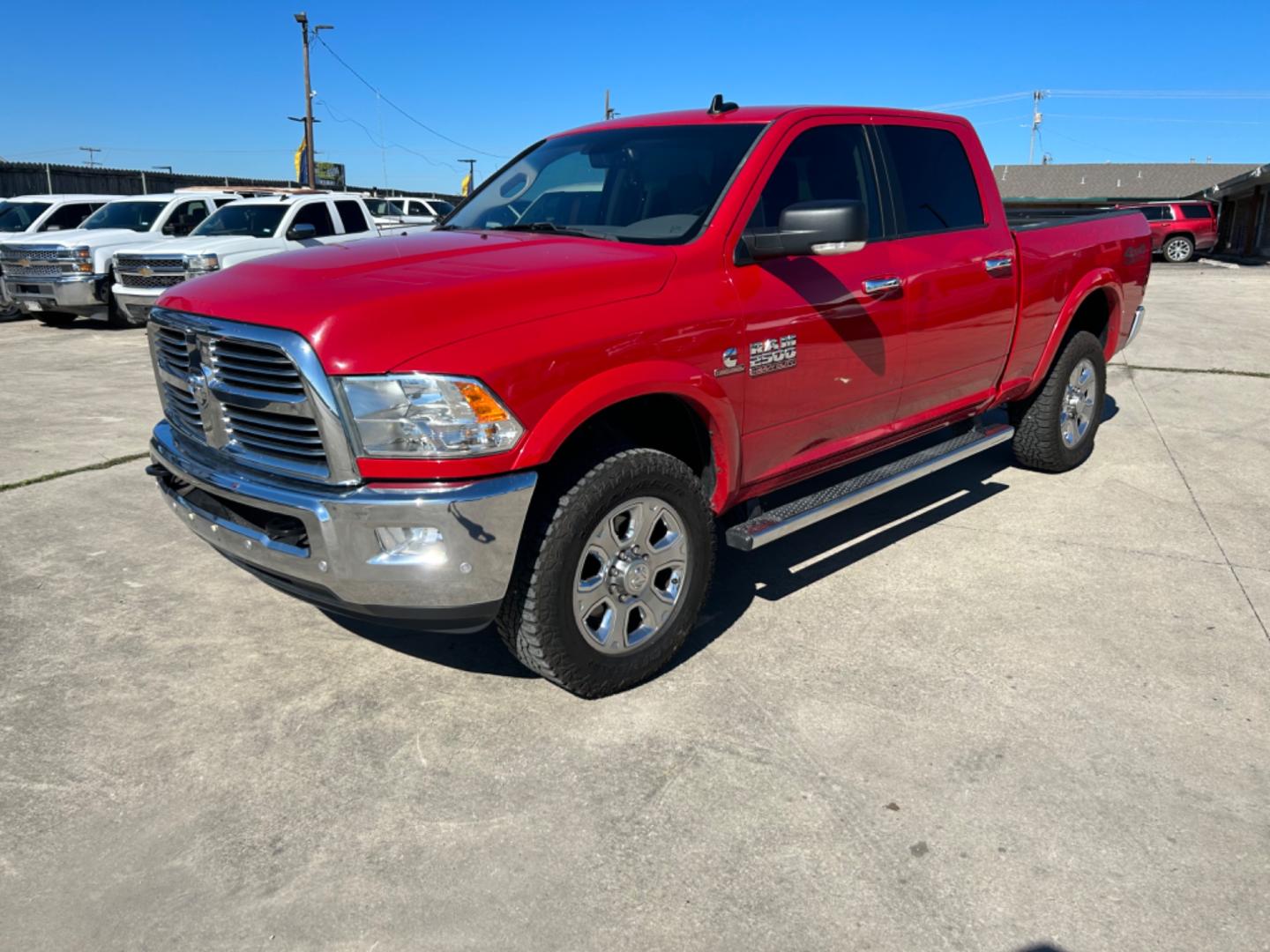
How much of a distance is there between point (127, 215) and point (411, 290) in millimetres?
14961

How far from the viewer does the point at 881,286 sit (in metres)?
4.16

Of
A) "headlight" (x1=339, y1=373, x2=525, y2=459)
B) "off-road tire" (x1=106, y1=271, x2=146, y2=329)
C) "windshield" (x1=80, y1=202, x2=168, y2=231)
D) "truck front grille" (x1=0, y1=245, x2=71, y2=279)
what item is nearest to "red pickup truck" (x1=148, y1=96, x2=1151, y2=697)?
"headlight" (x1=339, y1=373, x2=525, y2=459)

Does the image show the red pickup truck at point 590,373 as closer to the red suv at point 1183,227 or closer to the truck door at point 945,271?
the truck door at point 945,271

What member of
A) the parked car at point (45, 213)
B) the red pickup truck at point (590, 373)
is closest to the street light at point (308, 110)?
the parked car at point (45, 213)

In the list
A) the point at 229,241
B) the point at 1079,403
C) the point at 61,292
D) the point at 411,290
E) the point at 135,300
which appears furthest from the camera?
the point at 61,292

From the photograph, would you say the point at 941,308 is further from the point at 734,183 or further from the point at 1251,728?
the point at 1251,728

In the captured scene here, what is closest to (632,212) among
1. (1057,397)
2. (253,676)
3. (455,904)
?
(253,676)

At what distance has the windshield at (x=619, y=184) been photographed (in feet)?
12.6

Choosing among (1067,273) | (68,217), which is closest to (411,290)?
(1067,273)

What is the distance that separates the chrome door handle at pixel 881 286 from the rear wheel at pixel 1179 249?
29299 mm

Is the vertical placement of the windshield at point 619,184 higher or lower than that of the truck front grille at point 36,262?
higher

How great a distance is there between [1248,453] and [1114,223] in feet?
6.07

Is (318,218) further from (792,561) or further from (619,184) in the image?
(792,561)

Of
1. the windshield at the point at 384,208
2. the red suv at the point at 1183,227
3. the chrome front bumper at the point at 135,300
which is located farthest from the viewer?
the red suv at the point at 1183,227
